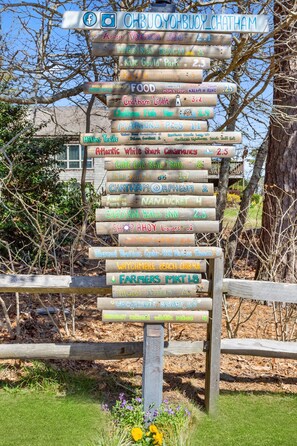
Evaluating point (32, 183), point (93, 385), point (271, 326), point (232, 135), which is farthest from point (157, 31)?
point (32, 183)

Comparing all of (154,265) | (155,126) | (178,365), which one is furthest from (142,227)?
(178,365)

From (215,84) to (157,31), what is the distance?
558mm

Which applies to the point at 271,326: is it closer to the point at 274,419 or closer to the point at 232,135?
the point at 274,419

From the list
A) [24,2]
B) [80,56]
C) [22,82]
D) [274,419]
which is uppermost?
[24,2]

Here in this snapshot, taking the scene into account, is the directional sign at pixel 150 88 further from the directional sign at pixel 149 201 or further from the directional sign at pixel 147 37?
the directional sign at pixel 149 201

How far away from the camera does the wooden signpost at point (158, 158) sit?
3.21 meters

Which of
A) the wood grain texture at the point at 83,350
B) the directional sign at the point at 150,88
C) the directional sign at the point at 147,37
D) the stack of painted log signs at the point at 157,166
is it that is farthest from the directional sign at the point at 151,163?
the wood grain texture at the point at 83,350

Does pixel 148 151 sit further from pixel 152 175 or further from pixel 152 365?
pixel 152 365

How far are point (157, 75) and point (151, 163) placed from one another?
0.63 m

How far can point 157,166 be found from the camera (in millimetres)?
3283

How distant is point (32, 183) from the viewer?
10.7m

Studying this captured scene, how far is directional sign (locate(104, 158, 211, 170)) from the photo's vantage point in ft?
10.7

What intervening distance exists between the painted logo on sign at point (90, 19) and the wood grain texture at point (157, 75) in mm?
373

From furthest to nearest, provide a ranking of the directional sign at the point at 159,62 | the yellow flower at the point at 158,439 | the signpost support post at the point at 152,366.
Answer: the signpost support post at the point at 152,366, the directional sign at the point at 159,62, the yellow flower at the point at 158,439
